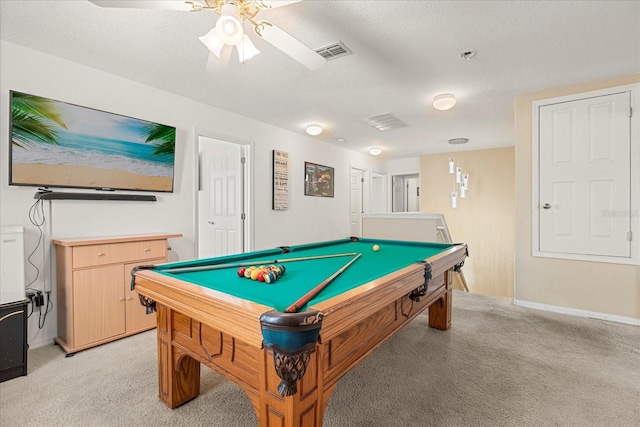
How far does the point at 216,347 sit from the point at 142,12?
204 centimetres

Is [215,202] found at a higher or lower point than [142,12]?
lower

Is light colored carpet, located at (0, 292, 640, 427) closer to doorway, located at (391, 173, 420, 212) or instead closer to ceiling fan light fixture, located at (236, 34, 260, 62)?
ceiling fan light fixture, located at (236, 34, 260, 62)

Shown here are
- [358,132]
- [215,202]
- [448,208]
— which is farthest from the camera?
[448,208]

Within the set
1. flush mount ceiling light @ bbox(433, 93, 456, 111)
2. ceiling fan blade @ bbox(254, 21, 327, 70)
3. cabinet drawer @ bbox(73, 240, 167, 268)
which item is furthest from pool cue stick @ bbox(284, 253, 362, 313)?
flush mount ceiling light @ bbox(433, 93, 456, 111)

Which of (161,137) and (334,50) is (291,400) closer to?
(334,50)

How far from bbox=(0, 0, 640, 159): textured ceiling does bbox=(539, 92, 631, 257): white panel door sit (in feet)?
1.06

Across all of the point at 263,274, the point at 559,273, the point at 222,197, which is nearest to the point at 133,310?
the point at 263,274

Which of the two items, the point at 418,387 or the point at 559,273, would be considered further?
the point at 559,273

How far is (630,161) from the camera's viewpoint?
2.76 meters

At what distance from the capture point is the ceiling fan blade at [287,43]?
1595 millimetres

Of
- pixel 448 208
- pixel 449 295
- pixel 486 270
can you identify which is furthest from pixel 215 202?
pixel 486 270

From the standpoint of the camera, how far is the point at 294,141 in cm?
479

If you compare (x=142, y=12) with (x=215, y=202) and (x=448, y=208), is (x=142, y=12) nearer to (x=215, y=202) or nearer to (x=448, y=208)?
(x=215, y=202)

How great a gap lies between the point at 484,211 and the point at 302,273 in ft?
18.7
